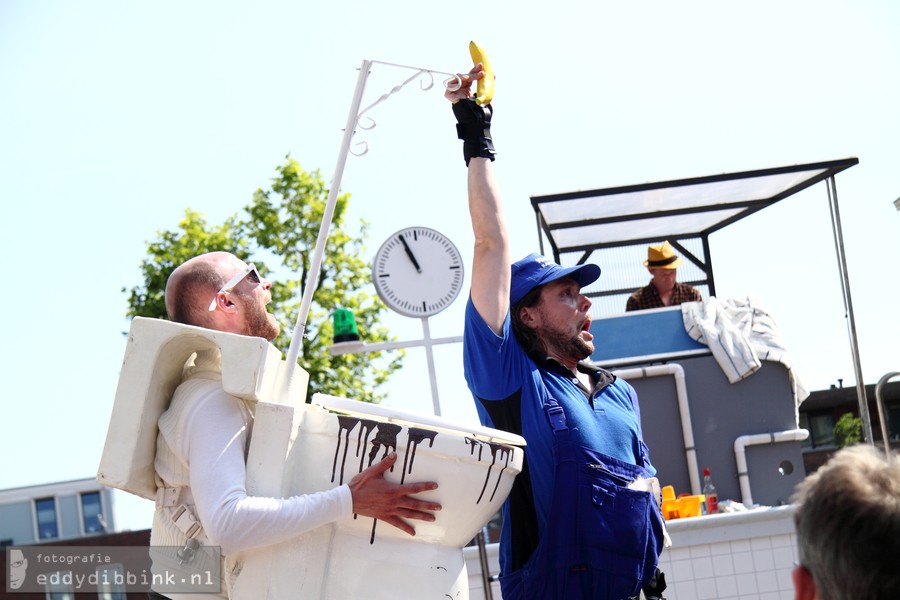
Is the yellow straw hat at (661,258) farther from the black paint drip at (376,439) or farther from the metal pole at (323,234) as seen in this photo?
the black paint drip at (376,439)

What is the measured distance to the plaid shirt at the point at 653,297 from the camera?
786cm

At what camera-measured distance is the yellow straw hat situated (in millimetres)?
7867

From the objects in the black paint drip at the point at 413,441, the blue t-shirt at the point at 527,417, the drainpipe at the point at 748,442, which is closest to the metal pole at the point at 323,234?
the black paint drip at the point at 413,441

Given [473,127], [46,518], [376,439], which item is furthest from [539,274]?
[46,518]

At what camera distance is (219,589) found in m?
2.79

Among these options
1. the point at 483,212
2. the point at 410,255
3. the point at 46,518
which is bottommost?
the point at 46,518

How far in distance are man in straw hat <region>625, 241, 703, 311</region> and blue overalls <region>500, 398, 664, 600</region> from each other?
4732 millimetres

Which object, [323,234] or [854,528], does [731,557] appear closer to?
[323,234]

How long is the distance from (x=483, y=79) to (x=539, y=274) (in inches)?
27.3

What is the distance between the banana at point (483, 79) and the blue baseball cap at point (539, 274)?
2.00 ft

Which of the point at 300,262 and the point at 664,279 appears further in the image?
the point at 300,262

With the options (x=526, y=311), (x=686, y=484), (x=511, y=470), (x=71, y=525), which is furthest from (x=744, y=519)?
(x=71, y=525)

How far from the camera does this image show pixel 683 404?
6641 mm

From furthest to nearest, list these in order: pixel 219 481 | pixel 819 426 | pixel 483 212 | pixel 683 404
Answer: pixel 819 426 < pixel 683 404 < pixel 483 212 < pixel 219 481
